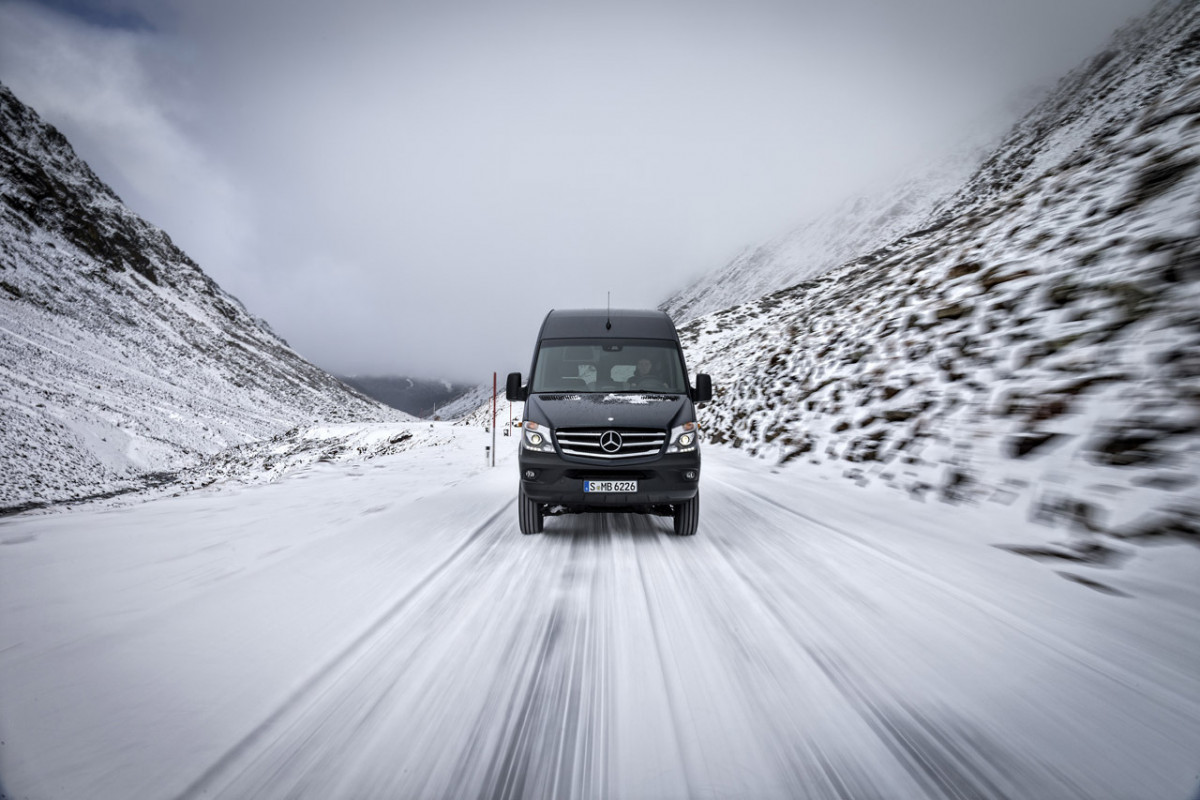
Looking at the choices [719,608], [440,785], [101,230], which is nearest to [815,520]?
[719,608]

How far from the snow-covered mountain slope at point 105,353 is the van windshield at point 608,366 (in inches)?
955

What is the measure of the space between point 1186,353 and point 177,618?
25.5 ft

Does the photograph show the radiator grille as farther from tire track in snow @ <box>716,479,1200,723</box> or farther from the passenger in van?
tire track in snow @ <box>716,479,1200,723</box>

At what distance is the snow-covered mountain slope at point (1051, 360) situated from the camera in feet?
13.8

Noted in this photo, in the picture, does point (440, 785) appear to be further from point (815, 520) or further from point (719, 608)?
point (815, 520)

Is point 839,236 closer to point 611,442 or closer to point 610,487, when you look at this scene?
point 611,442

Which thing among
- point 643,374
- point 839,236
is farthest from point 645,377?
point 839,236

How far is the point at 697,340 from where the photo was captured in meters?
33.6

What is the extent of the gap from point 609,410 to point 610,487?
726mm

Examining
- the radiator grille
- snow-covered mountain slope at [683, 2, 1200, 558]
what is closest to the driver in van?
the radiator grille

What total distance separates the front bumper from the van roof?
172cm

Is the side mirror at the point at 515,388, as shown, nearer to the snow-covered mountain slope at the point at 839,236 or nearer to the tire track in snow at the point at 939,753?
the tire track in snow at the point at 939,753

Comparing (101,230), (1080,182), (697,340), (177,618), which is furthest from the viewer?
(101,230)

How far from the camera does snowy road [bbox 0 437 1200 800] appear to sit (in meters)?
1.74
